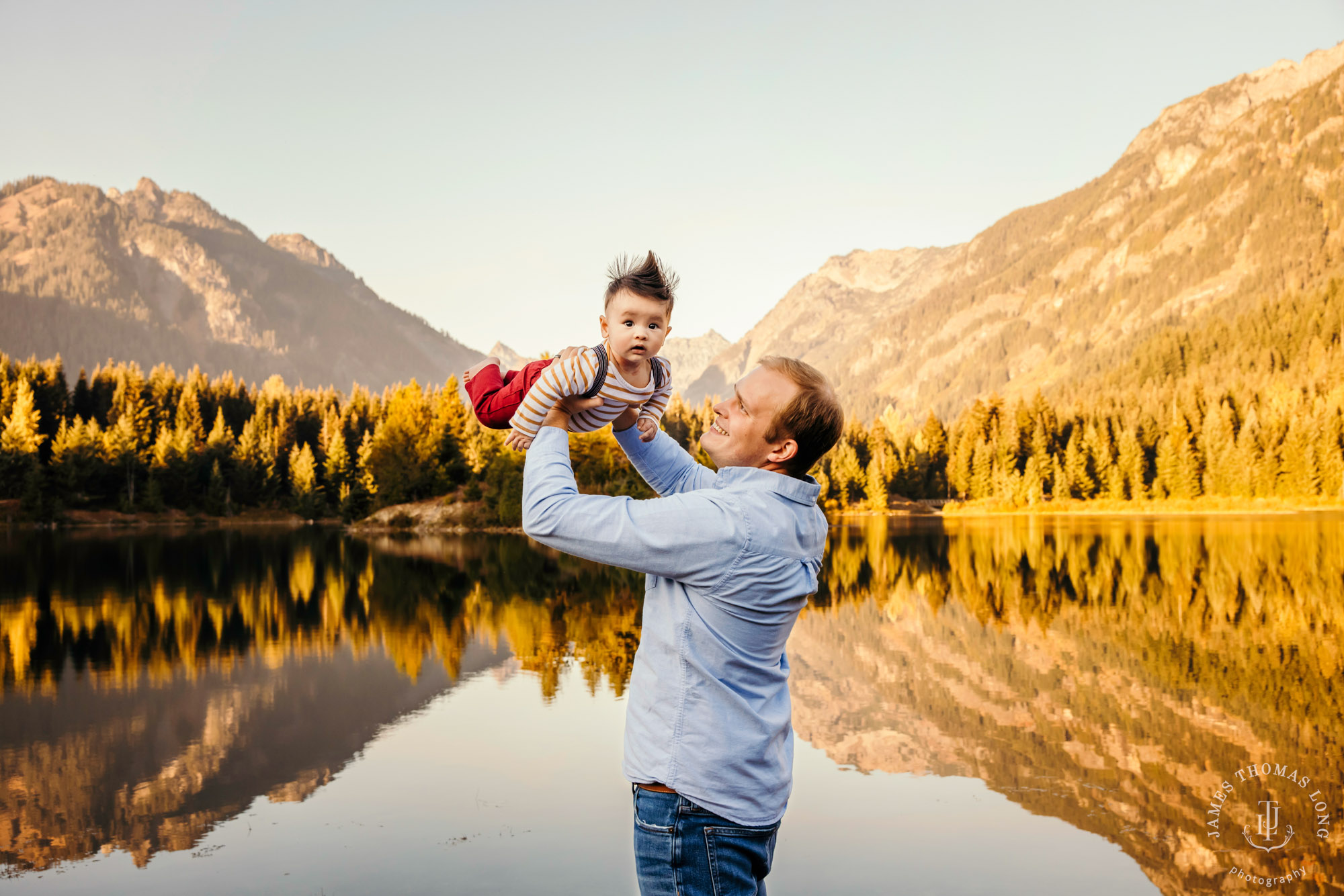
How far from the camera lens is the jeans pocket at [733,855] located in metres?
2.29

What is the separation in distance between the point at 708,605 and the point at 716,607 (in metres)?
0.02

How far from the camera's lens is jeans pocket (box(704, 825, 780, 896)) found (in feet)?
7.50

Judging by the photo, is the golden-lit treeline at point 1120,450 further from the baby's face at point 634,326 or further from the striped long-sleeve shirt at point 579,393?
the striped long-sleeve shirt at point 579,393

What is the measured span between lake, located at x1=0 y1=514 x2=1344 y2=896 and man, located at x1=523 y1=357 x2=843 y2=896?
451 centimetres

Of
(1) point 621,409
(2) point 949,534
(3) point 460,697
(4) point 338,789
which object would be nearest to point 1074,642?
(3) point 460,697

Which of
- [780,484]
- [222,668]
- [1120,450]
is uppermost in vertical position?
[1120,450]

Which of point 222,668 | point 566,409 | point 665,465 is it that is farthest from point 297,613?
point 566,409

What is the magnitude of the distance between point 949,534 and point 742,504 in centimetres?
4826

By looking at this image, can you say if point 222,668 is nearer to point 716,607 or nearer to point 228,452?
point 716,607

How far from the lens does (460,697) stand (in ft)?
40.6

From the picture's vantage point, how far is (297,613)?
784 inches

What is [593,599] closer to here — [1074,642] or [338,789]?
[1074,642]

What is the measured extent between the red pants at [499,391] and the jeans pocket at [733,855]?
129cm

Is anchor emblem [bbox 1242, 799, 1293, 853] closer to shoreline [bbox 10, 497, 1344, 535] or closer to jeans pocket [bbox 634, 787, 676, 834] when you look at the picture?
jeans pocket [bbox 634, 787, 676, 834]
